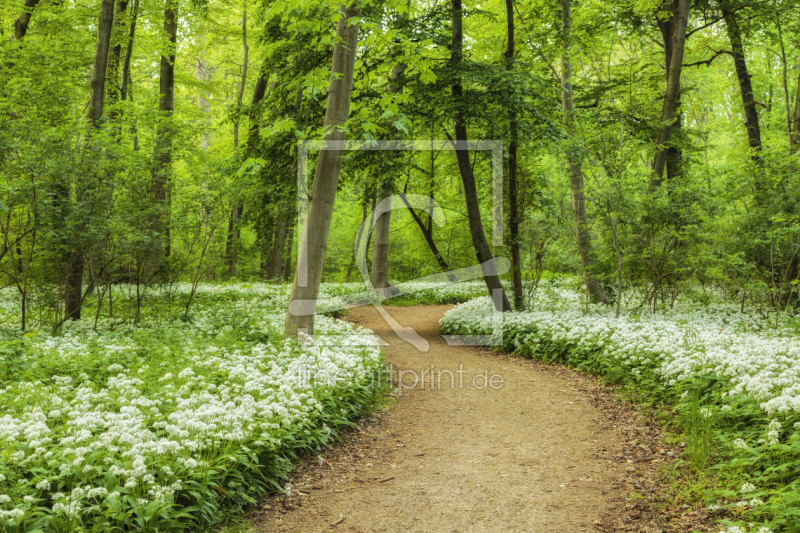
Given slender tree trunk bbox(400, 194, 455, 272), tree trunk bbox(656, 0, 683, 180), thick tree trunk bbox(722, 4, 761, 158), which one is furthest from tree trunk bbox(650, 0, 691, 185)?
slender tree trunk bbox(400, 194, 455, 272)

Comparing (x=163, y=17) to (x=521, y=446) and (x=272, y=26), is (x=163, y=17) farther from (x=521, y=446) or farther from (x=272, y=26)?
(x=521, y=446)

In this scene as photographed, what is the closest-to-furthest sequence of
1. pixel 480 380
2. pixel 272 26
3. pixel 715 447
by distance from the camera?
pixel 715 447 → pixel 480 380 → pixel 272 26

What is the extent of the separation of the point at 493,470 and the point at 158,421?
126 inches

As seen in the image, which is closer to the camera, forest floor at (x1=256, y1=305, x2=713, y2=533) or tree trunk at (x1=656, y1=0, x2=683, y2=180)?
forest floor at (x1=256, y1=305, x2=713, y2=533)

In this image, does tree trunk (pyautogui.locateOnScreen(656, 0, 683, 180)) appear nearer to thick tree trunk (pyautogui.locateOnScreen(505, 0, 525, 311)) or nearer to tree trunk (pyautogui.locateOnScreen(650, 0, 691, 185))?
tree trunk (pyautogui.locateOnScreen(650, 0, 691, 185))

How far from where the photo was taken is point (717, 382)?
5758 mm

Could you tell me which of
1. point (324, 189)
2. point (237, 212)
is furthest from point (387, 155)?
point (237, 212)

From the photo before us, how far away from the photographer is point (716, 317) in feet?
33.0

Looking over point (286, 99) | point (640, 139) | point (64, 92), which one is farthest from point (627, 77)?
point (64, 92)

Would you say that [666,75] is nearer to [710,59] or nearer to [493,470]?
[710,59]

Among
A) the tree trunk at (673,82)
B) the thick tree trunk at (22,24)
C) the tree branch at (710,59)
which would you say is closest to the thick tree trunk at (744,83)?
the tree branch at (710,59)

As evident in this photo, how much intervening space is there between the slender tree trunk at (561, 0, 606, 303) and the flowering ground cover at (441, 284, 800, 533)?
167cm

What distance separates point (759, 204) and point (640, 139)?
420 cm

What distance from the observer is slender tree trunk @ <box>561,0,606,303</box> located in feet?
38.3
